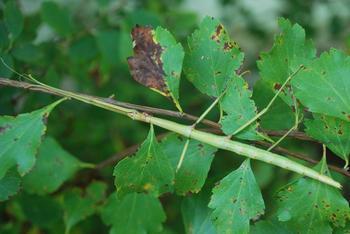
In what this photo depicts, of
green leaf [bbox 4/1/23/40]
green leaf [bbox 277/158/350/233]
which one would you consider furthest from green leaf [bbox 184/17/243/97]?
green leaf [bbox 4/1/23/40]

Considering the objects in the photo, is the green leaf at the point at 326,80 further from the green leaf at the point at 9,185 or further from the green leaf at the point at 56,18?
the green leaf at the point at 56,18

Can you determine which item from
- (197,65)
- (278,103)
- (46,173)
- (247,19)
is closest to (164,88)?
(197,65)

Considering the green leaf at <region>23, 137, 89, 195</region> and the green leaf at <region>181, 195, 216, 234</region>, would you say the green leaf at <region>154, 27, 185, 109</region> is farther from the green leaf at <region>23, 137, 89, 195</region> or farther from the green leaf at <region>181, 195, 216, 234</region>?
the green leaf at <region>23, 137, 89, 195</region>

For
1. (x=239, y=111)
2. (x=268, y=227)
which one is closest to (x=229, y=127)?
(x=239, y=111)

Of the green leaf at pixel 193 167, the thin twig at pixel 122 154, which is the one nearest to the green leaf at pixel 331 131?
the green leaf at pixel 193 167

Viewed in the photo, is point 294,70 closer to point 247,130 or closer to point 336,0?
point 247,130

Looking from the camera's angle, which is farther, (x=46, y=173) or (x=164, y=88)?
(x=46, y=173)

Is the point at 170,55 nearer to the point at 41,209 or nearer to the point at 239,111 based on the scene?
the point at 239,111
